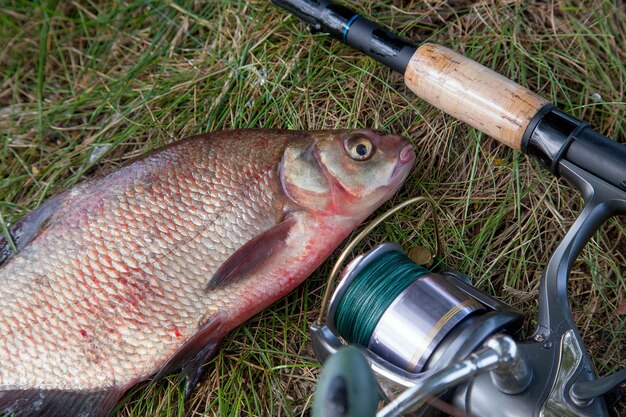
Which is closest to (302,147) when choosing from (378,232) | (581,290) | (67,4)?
(378,232)

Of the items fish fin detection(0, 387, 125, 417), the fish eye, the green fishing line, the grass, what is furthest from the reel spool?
fish fin detection(0, 387, 125, 417)

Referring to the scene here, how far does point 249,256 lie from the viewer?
2.55m

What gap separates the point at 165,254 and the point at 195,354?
409 mm

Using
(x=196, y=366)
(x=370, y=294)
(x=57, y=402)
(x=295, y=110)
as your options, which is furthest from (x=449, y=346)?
(x=57, y=402)

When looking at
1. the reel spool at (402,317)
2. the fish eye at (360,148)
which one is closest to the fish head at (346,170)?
the fish eye at (360,148)

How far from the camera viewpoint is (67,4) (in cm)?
355

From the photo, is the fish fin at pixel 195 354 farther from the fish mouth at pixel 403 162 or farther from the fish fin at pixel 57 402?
the fish mouth at pixel 403 162

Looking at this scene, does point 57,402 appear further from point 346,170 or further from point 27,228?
point 346,170

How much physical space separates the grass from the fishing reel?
355 mm

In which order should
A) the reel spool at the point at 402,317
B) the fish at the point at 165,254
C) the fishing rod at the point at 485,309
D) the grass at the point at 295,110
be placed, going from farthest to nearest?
the grass at the point at 295,110 → the fish at the point at 165,254 → the reel spool at the point at 402,317 → the fishing rod at the point at 485,309

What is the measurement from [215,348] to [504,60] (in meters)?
1.72

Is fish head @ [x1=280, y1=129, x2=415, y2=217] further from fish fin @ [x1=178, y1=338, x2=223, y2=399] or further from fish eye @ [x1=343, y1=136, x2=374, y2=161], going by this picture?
fish fin @ [x1=178, y1=338, x2=223, y2=399]

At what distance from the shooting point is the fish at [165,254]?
8.24 ft

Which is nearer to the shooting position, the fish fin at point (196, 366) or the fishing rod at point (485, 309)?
the fishing rod at point (485, 309)
